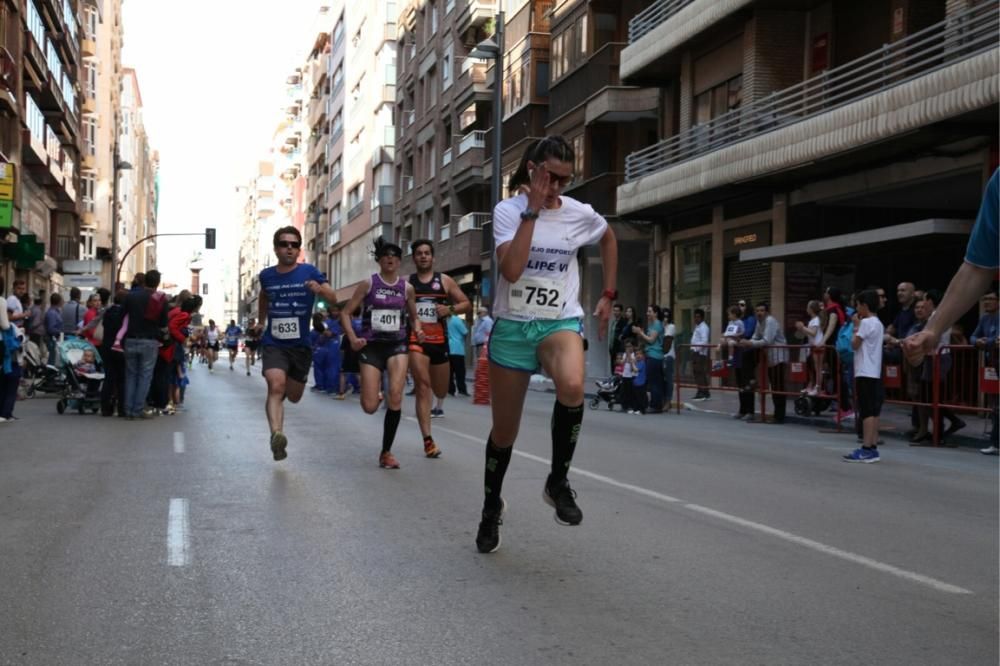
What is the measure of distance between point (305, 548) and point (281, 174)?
123671 mm

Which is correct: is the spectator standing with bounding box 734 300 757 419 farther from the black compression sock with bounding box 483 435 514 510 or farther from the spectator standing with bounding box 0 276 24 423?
the black compression sock with bounding box 483 435 514 510

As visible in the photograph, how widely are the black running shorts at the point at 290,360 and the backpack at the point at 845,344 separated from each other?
7939 millimetres

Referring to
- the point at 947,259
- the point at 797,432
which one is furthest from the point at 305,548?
the point at 947,259

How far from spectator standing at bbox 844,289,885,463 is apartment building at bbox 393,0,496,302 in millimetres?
28630

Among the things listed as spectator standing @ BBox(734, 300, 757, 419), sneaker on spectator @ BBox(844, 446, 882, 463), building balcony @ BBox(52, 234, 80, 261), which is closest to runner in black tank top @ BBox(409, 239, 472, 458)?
sneaker on spectator @ BBox(844, 446, 882, 463)

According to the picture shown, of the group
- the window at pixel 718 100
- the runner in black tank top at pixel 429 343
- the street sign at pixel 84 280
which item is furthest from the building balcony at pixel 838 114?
the street sign at pixel 84 280

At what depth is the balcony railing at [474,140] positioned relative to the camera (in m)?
47.6

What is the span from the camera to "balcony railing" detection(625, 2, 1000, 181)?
18703mm

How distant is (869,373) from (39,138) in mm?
36695

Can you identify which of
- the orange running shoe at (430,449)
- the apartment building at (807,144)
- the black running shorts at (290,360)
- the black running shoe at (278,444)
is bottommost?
the orange running shoe at (430,449)

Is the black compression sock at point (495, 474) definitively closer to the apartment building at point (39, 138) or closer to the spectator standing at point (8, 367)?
the spectator standing at point (8, 367)

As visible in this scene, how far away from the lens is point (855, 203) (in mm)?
24281

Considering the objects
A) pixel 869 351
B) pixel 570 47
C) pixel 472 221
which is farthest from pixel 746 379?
pixel 472 221

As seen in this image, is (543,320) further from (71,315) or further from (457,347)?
(71,315)
